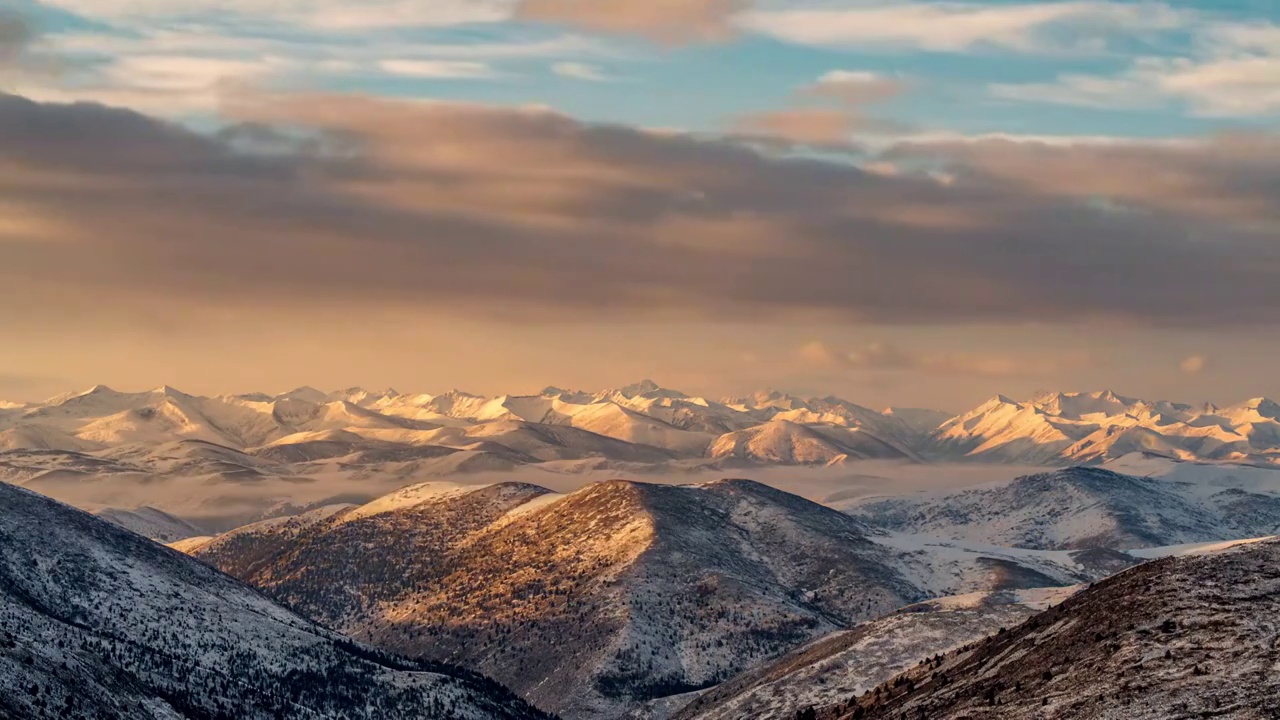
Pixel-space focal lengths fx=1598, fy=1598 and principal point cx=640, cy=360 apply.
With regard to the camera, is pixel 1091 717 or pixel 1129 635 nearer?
pixel 1091 717

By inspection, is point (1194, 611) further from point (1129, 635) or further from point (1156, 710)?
point (1156, 710)

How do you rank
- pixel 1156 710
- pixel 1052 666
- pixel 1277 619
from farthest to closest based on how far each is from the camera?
pixel 1052 666
pixel 1277 619
pixel 1156 710

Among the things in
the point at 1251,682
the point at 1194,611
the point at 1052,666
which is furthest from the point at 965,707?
the point at 1251,682

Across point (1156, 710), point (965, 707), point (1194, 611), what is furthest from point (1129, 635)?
point (1156, 710)

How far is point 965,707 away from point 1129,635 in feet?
71.6

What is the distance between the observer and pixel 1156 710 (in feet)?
527

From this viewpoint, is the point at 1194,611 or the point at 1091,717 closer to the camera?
the point at 1091,717

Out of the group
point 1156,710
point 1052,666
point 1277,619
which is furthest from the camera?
point 1052,666

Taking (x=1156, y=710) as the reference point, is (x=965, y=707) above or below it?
below

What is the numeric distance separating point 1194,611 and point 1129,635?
8.63 m

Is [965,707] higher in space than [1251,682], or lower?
lower

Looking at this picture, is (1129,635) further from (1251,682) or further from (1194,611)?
(1251,682)

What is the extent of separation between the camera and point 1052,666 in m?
198

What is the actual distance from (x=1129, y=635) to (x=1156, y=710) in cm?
3387
